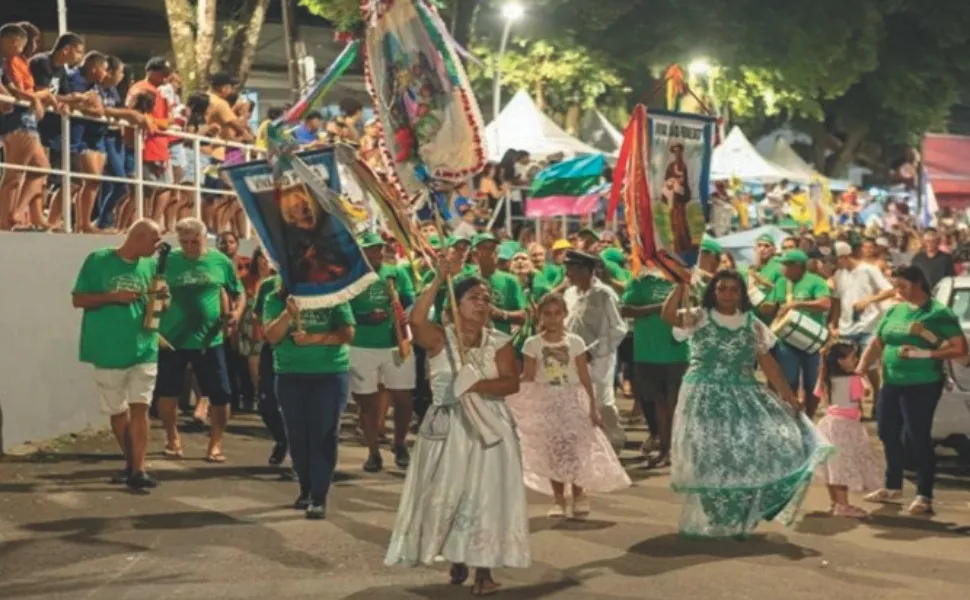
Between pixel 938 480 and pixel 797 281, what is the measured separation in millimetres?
2660

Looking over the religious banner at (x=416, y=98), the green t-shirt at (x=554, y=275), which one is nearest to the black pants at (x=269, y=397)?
the green t-shirt at (x=554, y=275)

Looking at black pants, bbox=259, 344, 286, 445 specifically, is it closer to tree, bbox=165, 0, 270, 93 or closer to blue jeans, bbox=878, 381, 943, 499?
blue jeans, bbox=878, 381, 943, 499

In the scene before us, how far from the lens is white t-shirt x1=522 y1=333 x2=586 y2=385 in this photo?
36.9ft

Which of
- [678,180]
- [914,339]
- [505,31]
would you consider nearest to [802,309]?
[914,339]

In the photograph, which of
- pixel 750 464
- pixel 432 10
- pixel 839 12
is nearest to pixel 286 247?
pixel 432 10

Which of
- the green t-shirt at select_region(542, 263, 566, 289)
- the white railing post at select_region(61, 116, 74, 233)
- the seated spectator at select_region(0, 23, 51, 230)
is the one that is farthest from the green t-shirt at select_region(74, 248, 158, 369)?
the green t-shirt at select_region(542, 263, 566, 289)

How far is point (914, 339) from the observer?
37.8 ft

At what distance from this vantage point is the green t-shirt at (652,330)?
1353 centimetres

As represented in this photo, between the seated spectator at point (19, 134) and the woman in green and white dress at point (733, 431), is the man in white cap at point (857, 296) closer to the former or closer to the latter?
the woman in green and white dress at point (733, 431)

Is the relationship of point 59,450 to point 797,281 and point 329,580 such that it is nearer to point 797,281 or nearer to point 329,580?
point 329,580

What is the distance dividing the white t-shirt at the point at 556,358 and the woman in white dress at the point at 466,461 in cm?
250

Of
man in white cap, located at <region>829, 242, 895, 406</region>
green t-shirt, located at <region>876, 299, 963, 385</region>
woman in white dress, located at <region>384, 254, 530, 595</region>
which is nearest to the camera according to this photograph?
woman in white dress, located at <region>384, 254, 530, 595</region>

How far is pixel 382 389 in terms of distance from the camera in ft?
43.8

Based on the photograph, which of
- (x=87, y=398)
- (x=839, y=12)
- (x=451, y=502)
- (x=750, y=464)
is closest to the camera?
(x=451, y=502)
